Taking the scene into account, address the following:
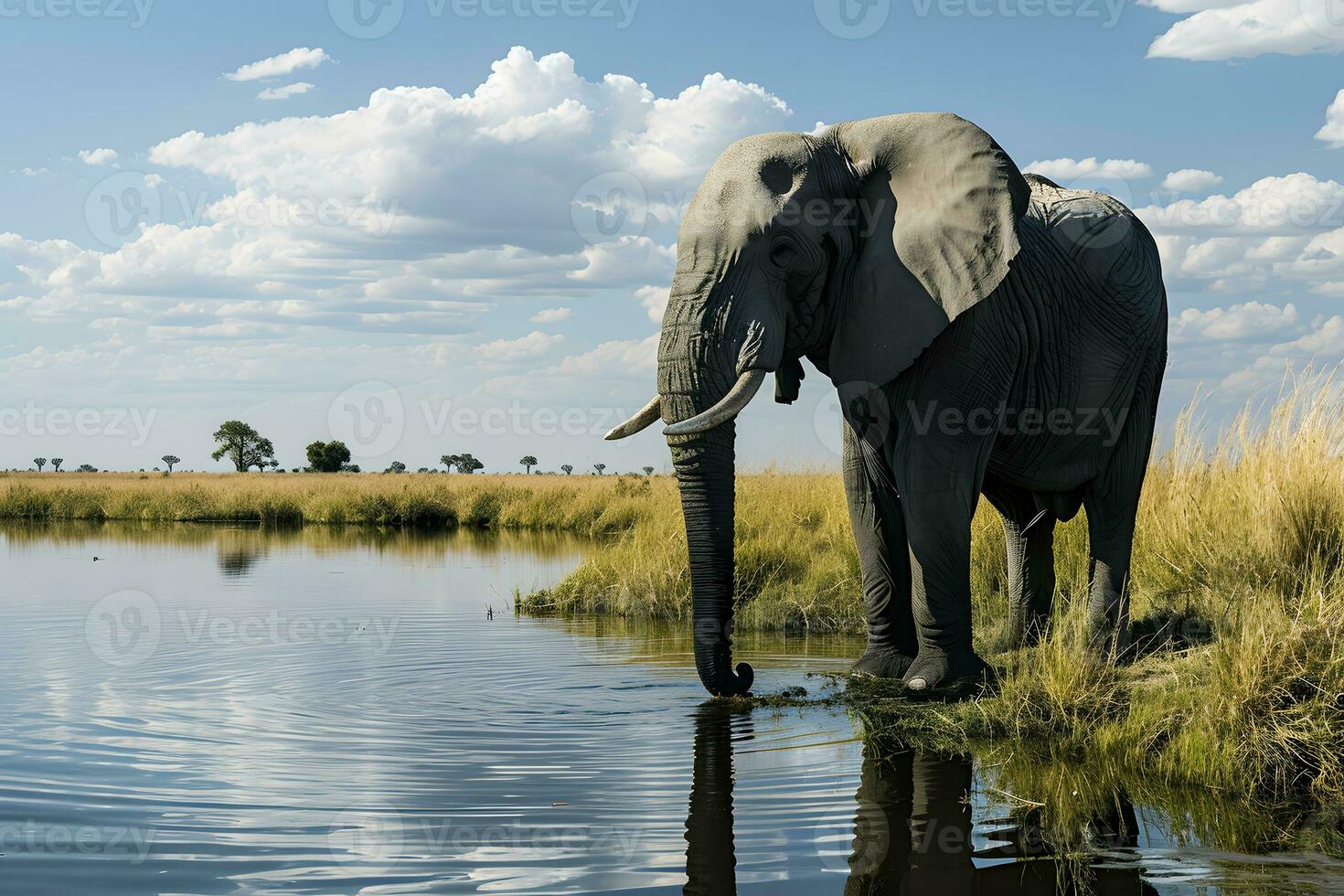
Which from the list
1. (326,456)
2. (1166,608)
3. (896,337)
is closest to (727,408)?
(896,337)

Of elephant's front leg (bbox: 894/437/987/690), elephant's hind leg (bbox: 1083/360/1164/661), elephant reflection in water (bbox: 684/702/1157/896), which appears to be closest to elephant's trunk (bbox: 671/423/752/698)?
elephant reflection in water (bbox: 684/702/1157/896)

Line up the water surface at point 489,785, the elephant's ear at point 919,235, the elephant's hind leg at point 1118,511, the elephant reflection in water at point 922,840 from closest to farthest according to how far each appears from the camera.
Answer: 1. the elephant reflection in water at point 922,840
2. the water surface at point 489,785
3. the elephant's ear at point 919,235
4. the elephant's hind leg at point 1118,511

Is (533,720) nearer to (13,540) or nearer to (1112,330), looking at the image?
(1112,330)

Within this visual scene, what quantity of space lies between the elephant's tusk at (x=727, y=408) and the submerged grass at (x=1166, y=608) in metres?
1.74

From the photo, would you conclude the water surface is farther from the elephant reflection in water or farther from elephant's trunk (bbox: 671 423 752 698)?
elephant's trunk (bbox: 671 423 752 698)

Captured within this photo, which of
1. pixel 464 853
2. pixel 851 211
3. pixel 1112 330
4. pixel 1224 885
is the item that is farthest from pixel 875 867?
pixel 1112 330

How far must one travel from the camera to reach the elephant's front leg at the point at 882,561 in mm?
8180

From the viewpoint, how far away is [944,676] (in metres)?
7.45

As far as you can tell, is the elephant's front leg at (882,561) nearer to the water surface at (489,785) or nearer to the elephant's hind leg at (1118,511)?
the water surface at (489,785)

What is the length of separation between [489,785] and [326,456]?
2880 inches

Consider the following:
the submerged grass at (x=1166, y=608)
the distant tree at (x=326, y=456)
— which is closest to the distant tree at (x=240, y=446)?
the distant tree at (x=326, y=456)

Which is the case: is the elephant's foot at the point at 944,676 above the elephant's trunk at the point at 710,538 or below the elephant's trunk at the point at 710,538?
below

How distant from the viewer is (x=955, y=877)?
4.62m

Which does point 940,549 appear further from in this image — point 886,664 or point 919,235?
point 919,235
